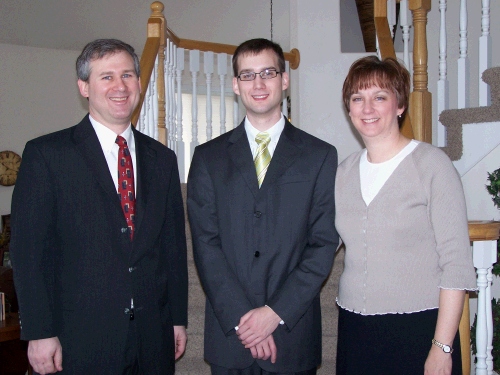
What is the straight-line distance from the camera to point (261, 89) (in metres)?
1.75

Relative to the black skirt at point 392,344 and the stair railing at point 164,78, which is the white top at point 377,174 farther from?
the stair railing at point 164,78

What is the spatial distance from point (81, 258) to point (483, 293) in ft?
4.40

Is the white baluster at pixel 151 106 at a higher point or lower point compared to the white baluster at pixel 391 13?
lower

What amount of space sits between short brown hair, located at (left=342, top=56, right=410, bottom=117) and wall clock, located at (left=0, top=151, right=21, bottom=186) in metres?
6.37

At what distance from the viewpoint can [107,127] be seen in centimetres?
173

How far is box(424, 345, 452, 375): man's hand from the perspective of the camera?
147 cm

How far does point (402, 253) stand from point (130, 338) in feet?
2.77

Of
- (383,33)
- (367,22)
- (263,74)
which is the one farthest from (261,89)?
(367,22)

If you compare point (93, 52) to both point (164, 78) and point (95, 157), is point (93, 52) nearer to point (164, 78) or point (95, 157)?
point (95, 157)

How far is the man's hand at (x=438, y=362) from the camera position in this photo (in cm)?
147

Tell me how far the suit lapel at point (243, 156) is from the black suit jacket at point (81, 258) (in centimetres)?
31

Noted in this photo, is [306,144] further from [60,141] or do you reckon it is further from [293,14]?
[293,14]

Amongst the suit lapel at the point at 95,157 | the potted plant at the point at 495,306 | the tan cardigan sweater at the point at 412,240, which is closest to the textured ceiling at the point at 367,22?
the potted plant at the point at 495,306

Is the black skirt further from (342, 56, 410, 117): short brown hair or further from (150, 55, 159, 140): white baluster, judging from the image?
(150, 55, 159, 140): white baluster
